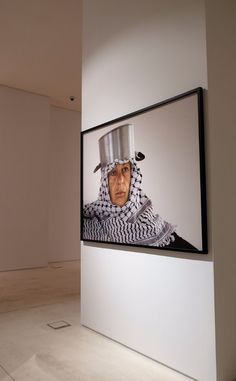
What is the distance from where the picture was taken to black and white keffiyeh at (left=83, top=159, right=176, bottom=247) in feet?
7.25

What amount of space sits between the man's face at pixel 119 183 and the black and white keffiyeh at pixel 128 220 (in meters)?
0.04

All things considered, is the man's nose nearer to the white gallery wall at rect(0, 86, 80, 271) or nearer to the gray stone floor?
the gray stone floor

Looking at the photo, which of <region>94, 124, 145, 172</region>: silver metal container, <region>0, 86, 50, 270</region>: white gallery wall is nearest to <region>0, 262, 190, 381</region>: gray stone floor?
<region>94, 124, 145, 172</region>: silver metal container

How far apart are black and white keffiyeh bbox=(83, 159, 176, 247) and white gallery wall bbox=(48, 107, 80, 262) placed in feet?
13.0

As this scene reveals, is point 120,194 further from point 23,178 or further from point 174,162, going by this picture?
point 23,178

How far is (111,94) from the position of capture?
2729 millimetres

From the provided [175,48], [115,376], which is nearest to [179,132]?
[175,48]

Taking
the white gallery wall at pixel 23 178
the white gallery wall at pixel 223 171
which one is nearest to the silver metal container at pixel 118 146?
the white gallery wall at pixel 223 171

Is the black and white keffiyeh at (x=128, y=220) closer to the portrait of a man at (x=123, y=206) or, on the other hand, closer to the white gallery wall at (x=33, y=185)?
the portrait of a man at (x=123, y=206)

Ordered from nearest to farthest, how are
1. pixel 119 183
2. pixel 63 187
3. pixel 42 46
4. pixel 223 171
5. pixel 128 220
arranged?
pixel 223 171 → pixel 128 220 → pixel 119 183 → pixel 42 46 → pixel 63 187

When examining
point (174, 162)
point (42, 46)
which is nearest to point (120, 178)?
point (174, 162)

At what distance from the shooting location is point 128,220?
246 cm

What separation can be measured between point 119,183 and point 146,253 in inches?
22.7

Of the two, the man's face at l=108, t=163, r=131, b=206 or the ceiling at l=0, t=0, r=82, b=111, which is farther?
the ceiling at l=0, t=0, r=82, b=111
